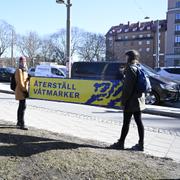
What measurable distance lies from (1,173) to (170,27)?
92476mm

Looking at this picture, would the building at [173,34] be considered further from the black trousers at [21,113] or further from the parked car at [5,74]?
the black trousers at [21,113]

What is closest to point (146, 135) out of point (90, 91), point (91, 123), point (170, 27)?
point (91, 123)

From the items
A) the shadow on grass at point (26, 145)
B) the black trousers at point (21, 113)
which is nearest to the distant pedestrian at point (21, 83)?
the black trousers at point (21, 113)

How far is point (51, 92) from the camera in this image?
16656mm

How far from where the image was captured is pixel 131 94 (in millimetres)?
6312

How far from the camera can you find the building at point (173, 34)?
89.9m

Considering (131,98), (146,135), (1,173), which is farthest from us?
(146,135)

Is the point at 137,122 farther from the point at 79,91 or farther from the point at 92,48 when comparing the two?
the point at 92,48

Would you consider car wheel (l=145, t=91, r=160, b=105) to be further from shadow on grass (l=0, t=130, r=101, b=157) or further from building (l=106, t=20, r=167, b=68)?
building (l=106, t=20, r=167, b=68)

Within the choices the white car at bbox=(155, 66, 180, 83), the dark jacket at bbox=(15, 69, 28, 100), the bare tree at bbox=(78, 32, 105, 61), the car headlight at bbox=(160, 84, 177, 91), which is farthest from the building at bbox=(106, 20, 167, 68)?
the dark jacket at bbox=(15, 69, 28, 100)

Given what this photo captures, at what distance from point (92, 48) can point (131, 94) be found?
9283 cm

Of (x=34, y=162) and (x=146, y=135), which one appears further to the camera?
(x=146, y=135)

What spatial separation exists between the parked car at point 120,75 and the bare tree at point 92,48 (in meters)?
77.8

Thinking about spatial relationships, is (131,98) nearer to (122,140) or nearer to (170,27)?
(122,140)
